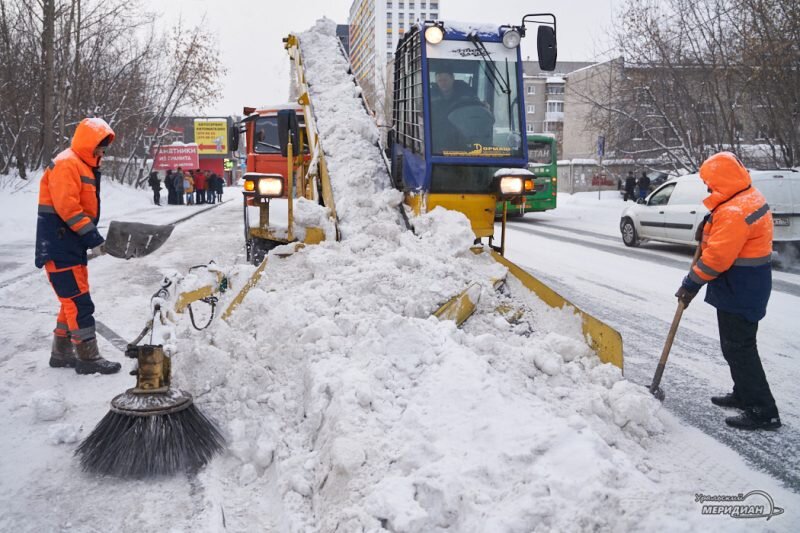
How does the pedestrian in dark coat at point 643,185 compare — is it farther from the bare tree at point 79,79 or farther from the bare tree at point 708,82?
the bare tree at point 79,79

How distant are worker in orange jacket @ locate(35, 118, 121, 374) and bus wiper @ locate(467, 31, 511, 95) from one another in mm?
3815

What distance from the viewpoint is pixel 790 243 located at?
1132 centimetres

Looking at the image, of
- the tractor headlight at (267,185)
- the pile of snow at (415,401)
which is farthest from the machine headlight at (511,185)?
the tractor headlight at (267,185)

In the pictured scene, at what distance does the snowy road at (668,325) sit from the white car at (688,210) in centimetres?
44

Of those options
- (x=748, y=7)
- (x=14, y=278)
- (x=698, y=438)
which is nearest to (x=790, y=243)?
(x=748, y=7)

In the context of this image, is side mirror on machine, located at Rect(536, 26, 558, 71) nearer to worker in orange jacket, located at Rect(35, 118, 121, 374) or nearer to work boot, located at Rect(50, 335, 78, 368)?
worker in orange jacket, located at Rect(35, 118, 121, 374)

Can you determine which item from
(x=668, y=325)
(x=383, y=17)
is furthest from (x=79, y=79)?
(x=383, y=17)

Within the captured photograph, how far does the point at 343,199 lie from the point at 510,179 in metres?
1.73

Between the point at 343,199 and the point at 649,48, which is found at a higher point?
the point at 649,48

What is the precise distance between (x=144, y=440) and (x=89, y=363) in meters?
1.88

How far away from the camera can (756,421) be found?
13.6ft

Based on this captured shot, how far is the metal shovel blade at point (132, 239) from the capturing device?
10.6 meters

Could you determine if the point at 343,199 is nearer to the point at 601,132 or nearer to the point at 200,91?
the point at 601,132
